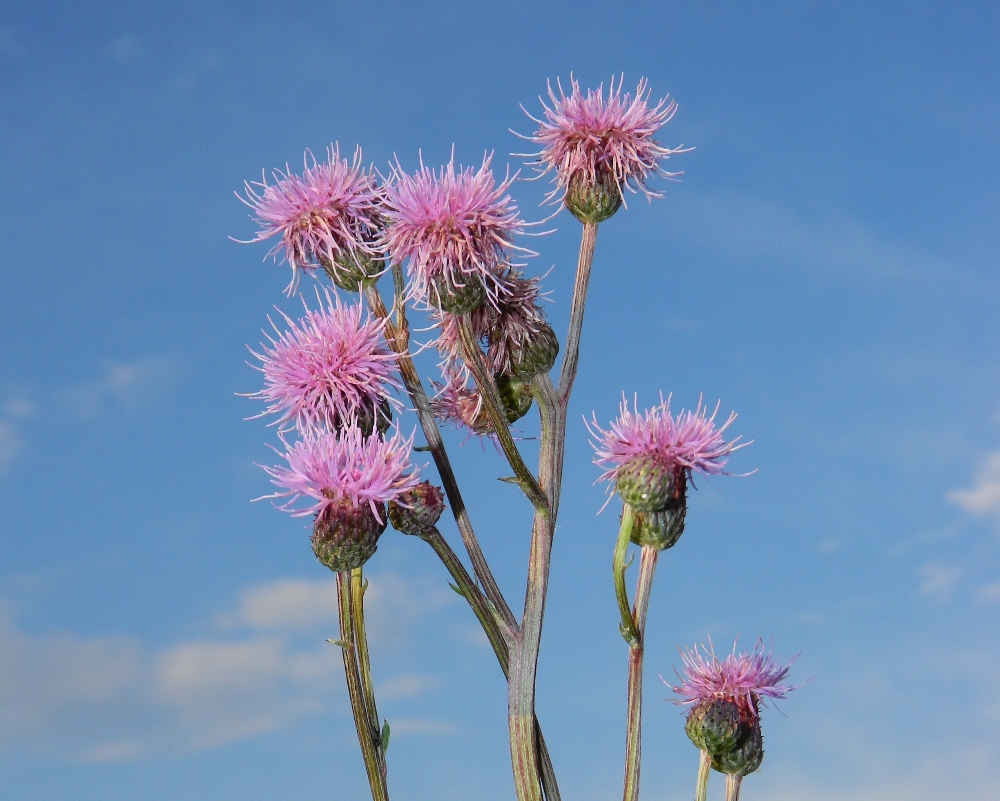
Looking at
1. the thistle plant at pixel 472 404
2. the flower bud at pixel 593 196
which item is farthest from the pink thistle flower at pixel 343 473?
the flower bud at pixel 593 196

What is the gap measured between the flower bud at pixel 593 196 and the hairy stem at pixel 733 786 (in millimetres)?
2783

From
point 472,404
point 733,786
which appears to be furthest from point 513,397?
point 733,786

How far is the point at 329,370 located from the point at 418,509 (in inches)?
30.1

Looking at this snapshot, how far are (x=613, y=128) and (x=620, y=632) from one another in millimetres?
2417

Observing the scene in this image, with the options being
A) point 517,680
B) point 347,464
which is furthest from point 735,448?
point 347,464

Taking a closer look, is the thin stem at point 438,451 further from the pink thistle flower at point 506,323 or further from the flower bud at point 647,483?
A: the flower bud at point 647,483

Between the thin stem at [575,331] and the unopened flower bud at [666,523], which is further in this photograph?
the thin stem at [575,331]

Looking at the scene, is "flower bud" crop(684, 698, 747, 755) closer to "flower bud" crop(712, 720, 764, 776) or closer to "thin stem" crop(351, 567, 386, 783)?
"flower bud" crop(712, 720, 764, 776)

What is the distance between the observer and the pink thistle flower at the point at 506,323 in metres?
5.20

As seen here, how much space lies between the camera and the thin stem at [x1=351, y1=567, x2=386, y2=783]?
5.09 metres

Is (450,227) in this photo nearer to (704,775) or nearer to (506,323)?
(506,323)

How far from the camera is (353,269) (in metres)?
5.34

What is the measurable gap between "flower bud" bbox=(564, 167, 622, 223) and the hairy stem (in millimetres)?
2783

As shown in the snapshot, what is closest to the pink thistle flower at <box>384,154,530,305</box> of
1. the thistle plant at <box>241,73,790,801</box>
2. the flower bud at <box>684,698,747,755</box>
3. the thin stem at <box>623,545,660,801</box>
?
the thistle plant at <box>241,73,790,801</box>
